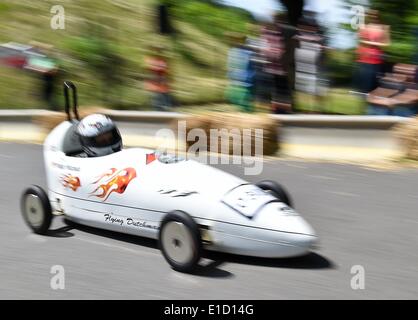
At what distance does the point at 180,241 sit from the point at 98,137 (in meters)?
1.65

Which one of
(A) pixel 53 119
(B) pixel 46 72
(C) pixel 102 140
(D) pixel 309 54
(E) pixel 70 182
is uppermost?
(D) pixel 309 54

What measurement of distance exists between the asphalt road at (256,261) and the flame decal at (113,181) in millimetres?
468

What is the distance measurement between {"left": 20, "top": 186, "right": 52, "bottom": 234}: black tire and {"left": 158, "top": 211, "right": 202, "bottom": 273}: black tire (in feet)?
5.04

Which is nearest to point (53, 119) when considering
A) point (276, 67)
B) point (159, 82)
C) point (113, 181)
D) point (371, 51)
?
point (159, 82)

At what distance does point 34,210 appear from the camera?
6.67 meters

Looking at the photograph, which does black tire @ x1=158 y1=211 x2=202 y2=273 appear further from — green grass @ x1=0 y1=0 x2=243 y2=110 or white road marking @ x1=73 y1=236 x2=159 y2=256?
green grass @ x1=0 y1=0 x2=243 y2=110

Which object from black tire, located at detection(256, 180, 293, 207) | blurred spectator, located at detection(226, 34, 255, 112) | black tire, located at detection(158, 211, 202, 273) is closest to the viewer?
black tire, located at detection(158, 211, 202, 273)

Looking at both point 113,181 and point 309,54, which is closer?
point 113,181

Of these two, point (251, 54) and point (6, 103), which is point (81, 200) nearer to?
point (251, 54)

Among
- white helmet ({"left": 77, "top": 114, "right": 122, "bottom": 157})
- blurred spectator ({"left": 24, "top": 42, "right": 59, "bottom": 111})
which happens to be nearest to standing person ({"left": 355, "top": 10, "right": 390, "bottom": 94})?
white helmet ({"left": 77, "top": 114, "right": 122, "bottom": 157})

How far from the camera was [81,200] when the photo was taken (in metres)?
6.47

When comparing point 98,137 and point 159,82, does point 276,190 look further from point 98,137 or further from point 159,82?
point 159,82

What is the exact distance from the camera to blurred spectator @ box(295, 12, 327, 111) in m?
10.7
